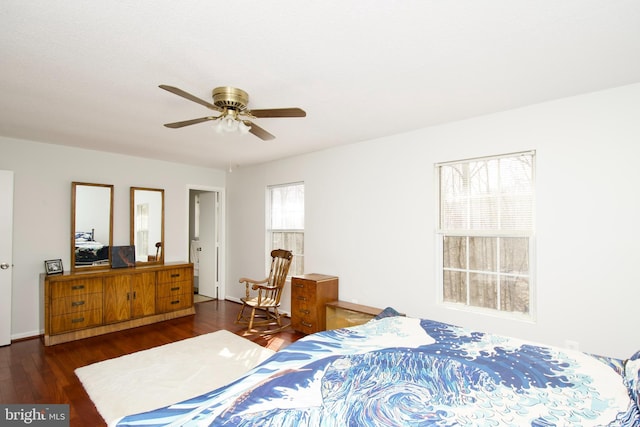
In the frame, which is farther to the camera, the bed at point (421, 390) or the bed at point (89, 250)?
the bed at point (89, 250)

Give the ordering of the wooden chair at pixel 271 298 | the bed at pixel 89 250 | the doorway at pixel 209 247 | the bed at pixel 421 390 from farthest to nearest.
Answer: the doorway at pixel 209 247 → the bed at pixel 89 250 → the wooden chair at pixel 271 298 → the bed at pixel 421 390

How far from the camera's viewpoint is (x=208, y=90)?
94.3 inches

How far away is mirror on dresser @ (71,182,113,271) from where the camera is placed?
429cm

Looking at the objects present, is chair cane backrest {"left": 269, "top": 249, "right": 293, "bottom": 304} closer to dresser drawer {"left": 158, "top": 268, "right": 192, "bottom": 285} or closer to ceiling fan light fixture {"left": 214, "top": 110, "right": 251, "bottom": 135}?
dresser drawer {"left": 158, "top": 268, "right": 192, "bottom": 285}

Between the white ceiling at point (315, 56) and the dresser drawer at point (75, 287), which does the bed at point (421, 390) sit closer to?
the white ceiling at point (315, 56)

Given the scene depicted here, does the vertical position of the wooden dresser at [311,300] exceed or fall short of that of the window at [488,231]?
it falls short

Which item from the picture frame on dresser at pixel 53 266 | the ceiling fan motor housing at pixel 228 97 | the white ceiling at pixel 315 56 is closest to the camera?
the white ceiling at pixel 315 56

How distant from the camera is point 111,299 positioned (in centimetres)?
419

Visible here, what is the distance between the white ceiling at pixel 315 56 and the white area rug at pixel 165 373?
2.47 meters

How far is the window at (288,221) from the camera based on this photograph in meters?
4.84

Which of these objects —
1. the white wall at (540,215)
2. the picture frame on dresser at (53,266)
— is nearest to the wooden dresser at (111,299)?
the picture frame on dresser at (53,266)

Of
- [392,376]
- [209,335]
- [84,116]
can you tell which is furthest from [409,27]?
[209,335]

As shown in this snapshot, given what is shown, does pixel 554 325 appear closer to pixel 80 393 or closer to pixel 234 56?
pixel 234 56
